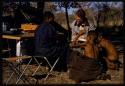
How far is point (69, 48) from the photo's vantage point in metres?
8.45

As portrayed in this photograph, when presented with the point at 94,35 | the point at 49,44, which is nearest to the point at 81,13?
the point at 94,35

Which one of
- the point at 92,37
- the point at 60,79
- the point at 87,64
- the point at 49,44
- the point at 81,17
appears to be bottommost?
the point at 60,79

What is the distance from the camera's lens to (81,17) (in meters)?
8.97

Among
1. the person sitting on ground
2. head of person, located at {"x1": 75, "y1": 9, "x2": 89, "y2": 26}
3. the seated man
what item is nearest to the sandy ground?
the person sitting on ground

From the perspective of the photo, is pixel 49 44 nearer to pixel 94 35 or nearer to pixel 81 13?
pixel 94 35

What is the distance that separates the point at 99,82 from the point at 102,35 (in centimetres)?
109

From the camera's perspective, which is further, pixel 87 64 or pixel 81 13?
pixel 81 13

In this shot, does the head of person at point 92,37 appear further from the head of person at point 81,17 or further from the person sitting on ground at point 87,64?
the head of person at point 81,17

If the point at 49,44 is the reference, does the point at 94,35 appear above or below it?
above

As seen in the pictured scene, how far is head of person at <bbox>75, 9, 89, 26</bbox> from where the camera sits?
887cm

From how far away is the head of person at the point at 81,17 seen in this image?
29.1 feet

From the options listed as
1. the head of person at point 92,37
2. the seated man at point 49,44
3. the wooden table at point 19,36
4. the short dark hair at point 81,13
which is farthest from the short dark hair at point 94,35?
the wooden table at point 19,36

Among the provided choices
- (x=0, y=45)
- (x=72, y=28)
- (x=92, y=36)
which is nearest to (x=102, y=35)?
(x=92, y=36)

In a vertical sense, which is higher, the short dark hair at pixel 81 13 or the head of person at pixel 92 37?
the short dark hair at pixel 81 13
